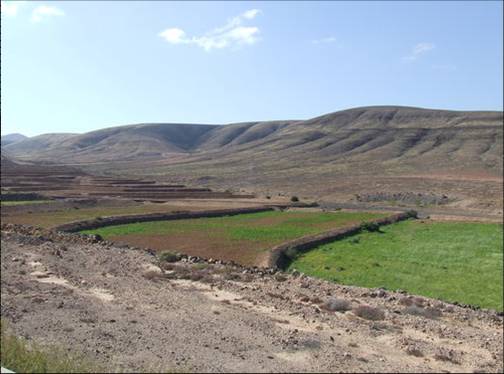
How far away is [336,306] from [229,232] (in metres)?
24.5

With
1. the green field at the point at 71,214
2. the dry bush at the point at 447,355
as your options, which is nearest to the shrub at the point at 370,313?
the dry bush at the point at 447,355

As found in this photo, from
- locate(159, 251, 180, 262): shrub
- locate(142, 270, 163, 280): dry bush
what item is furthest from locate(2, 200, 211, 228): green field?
locate(142, 270, 163, 280): dry bush

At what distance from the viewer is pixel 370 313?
762 inches

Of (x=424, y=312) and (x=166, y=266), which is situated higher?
(x=166, y=266)

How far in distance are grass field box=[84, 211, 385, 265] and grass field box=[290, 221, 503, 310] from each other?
13.2 feet

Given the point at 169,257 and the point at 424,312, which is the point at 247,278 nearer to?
the point at 169,257

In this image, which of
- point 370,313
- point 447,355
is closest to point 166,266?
point 370,313

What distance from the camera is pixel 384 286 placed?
27.5 m

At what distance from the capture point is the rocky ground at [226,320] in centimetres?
1314

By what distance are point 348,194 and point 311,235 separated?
183 ft

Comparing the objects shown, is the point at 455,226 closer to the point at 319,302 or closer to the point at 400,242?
the point at 400,242

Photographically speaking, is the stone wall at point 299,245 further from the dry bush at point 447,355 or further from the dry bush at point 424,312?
the dry bush at point 447,355

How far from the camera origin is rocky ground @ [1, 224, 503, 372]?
43.1 ft

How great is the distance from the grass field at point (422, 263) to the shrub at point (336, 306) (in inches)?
297
